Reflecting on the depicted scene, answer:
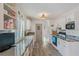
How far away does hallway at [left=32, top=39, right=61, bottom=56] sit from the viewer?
1726 millimetres

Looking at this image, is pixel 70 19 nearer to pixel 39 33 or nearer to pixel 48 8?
pixel 48 8

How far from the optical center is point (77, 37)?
170 centimetres

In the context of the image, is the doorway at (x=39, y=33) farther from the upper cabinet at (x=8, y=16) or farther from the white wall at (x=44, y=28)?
the upper cabinet at (x=8, y=16)

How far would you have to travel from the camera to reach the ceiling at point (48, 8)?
1.64 m

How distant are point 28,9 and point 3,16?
440 millimetres

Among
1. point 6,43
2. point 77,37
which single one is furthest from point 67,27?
point 6,43

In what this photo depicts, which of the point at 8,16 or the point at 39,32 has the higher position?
the point at 8,16

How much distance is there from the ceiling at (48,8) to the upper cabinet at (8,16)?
161mm

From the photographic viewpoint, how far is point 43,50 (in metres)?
1.82

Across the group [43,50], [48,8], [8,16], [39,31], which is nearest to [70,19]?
[48,8]

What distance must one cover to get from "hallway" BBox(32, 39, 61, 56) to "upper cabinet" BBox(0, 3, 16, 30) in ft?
1.77

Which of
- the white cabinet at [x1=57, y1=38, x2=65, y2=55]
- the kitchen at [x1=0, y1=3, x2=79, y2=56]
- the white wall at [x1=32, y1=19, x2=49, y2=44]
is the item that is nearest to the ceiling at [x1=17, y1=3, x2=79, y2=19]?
the kitchen at [x1=0, y1=3, x2=79, y2=56]

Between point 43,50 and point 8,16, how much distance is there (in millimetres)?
830

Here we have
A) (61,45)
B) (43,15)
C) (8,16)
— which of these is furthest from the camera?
(61,45)
